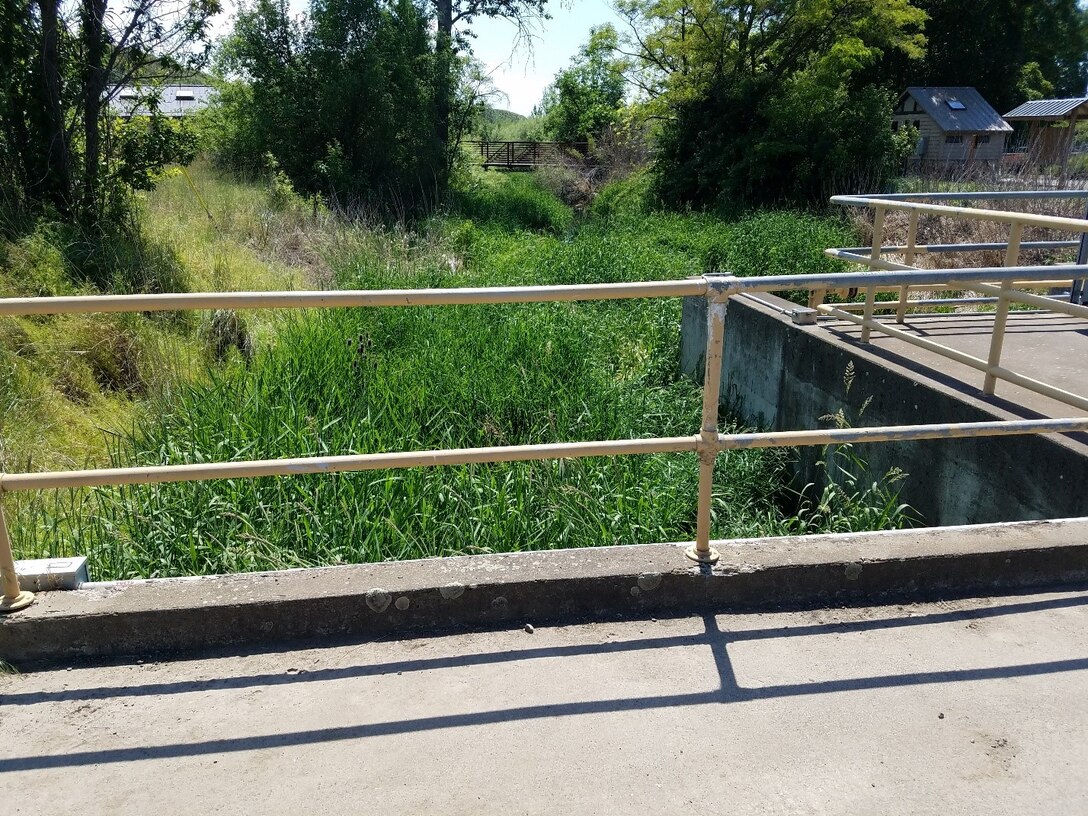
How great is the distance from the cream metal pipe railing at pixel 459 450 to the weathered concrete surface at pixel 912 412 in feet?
4.42

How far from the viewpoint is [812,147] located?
22688 mm

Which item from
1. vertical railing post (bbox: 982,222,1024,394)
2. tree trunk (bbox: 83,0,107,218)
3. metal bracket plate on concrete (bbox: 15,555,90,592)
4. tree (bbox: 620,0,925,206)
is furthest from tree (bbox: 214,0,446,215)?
metal bracket plate on concrete (bbox: 15,555,90,592)

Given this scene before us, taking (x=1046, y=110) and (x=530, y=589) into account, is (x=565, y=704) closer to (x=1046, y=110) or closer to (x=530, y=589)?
(x=530, y=589)

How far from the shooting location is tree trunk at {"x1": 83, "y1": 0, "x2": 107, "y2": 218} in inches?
427

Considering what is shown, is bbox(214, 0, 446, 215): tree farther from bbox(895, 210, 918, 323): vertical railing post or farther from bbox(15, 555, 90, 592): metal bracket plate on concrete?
bbox(15, 555, 90, 592): metal bracket plate on concrete

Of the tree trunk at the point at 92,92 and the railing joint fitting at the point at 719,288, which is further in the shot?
the tree trunk at the point at 92,92

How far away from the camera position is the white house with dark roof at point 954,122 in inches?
1411

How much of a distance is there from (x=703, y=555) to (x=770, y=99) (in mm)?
23119

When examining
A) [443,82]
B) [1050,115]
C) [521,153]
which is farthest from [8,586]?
[521,153]

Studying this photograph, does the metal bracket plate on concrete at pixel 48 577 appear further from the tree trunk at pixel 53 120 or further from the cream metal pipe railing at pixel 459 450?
the tree trunk at pixel 53 120

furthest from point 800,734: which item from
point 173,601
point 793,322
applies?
point 793,322

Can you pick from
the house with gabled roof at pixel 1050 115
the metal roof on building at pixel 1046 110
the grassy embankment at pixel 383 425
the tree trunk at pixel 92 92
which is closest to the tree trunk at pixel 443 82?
the grassy embankment at pixel 383 425

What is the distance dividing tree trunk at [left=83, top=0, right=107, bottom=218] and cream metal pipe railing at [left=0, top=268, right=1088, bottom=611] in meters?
9.76

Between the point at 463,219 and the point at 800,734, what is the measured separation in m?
18.6
